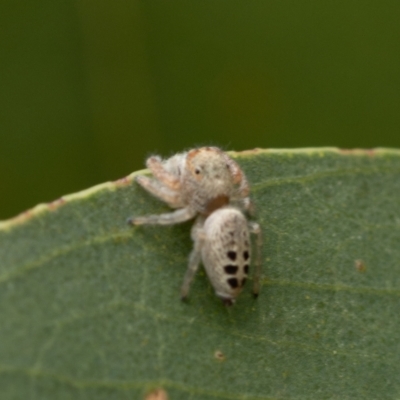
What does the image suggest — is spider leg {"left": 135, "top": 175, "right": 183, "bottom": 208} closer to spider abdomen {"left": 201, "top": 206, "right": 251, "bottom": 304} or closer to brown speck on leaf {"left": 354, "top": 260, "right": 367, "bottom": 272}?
spider abdomen {"left": 201, "top": 206, "right": 251, "bottom": 304}

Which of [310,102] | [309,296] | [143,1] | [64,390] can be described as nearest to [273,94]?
[310,102]

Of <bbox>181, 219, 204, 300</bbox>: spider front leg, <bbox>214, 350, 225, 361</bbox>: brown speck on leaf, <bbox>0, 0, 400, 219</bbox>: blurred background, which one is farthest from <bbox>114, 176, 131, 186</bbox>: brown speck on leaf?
<bbox>0, 0, 400, 219</bbox>: blurred background

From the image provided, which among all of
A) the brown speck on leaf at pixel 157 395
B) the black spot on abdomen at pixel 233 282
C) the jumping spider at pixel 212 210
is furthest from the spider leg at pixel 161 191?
the brown speck on leaf at pixel 157 395

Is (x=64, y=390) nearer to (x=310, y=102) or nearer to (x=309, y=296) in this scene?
(x=309, y=296)

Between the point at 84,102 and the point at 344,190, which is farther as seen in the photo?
the point at 84,102

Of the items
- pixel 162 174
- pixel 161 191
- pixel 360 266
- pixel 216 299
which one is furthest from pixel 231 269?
pixel 360 266

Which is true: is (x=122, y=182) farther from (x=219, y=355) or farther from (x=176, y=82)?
(x=176, y=82)

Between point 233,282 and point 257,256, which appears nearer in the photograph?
point 233,282
